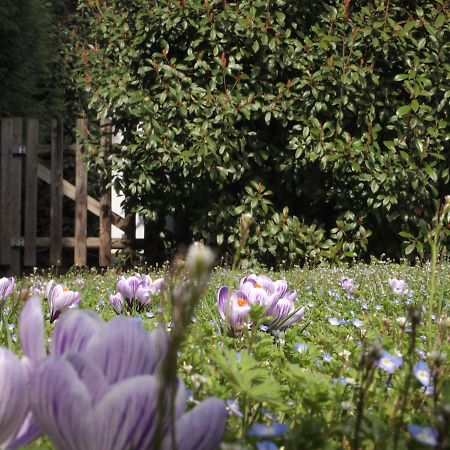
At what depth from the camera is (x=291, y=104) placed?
750 centimetres

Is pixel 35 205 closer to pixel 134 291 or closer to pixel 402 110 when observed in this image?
pixel 402 110

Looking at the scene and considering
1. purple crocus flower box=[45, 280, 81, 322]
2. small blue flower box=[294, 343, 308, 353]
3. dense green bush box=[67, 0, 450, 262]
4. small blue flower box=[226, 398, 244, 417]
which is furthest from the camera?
dense green bush box=[67, 0, 450, 262]

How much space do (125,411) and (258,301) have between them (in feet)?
4.89

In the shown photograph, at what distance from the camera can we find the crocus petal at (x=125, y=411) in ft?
2.54

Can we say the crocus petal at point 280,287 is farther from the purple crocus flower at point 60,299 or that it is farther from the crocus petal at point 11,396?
the crocus petal at point 11,396

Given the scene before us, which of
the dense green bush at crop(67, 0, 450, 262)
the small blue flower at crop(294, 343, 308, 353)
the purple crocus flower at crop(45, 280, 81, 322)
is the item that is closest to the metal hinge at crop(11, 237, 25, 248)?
the dense green bush at crop(67, 0, 450, 262)

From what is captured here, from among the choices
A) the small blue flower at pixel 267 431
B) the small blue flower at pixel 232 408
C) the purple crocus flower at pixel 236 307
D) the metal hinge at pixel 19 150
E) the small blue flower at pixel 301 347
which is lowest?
the metal hinge at pixel 19 150

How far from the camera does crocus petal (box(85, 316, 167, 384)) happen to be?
85cm

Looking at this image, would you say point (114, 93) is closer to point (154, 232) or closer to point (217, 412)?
point (154, 232)

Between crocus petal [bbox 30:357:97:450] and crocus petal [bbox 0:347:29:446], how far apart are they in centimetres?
3

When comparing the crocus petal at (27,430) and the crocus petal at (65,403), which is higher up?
the crocus petal at (65,403)

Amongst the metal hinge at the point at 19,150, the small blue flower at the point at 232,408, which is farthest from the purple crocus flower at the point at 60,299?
the metal hinge at the point at 19,150

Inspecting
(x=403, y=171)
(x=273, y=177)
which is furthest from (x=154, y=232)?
(x=403, y=171)

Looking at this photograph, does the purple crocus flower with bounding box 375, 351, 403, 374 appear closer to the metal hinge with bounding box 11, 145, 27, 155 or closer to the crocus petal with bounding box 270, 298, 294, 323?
the crocus petal with bounding box 270, 298, 294, 323
